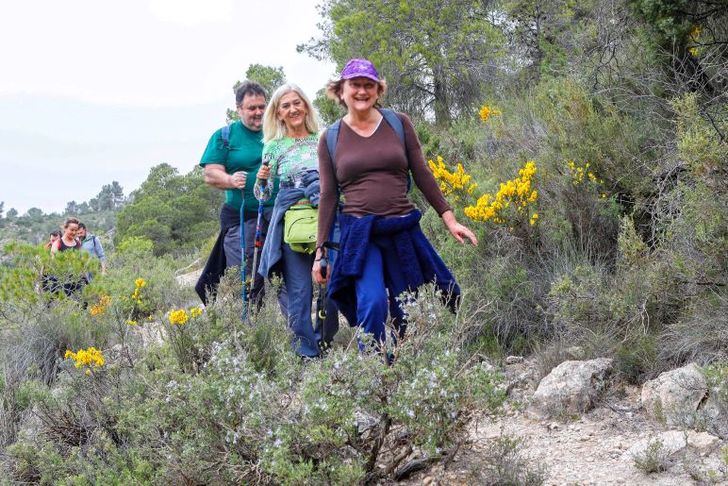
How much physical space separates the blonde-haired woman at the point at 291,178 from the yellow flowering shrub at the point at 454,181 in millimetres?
1124

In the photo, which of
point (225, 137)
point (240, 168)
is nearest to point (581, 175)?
point (240, 168)

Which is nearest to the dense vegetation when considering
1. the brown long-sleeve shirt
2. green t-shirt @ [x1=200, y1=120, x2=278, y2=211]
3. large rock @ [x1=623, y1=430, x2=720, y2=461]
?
large rock @ [x1=623, y1=430, x2=720, y2=461]

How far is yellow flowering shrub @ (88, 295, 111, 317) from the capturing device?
6.06 m

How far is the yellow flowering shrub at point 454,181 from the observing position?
540 cm

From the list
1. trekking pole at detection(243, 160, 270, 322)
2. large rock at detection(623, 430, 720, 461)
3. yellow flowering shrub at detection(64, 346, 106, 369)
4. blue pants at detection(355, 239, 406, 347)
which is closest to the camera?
large rock at detection(623, 430, 720, 461)

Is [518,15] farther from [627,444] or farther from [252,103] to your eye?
[627,444]

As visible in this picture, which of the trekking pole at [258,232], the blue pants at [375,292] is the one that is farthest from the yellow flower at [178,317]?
the blue pants at [375,292]

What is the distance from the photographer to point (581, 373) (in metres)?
3.79

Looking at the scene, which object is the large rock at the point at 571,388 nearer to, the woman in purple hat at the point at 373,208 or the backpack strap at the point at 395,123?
the woman in purple hat at the point at 373,208

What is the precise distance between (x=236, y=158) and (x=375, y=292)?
74.3 inches

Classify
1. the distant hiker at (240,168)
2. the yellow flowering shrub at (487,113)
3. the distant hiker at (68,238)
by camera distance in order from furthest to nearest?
the yellow flowering shrub at (487,113)
the distant hiker at (68,238)
the distant hiker at (240,168)

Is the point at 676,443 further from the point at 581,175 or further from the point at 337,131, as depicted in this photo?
the point at 581,175

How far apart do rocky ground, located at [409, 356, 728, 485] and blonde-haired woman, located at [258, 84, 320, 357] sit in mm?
1530

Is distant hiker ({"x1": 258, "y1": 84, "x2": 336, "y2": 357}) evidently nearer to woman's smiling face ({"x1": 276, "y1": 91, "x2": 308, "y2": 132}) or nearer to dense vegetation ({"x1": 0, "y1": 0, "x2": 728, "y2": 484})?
woman's smiling face ({"x1": 276, "y1": 91, "x2": 308, "y2": 132})
